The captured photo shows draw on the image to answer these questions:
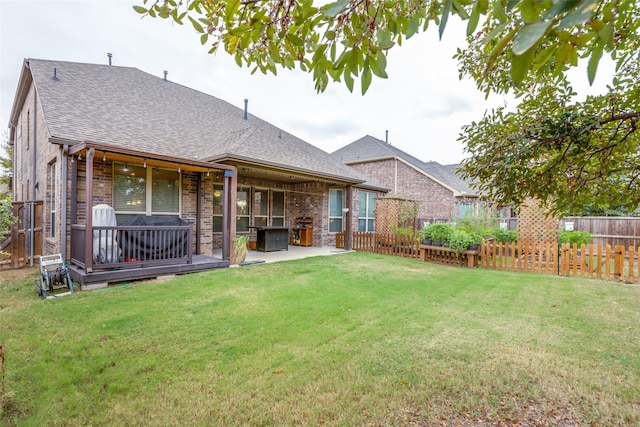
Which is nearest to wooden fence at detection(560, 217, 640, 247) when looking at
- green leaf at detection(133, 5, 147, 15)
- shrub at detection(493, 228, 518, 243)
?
shrub at detection(493, 228, 518, 243)

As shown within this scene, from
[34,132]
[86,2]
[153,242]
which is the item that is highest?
[86,2]

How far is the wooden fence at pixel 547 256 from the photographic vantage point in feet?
23.2

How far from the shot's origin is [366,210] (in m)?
14.4

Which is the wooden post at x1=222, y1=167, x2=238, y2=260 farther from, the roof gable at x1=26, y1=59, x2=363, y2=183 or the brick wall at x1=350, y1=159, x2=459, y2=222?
the brick wall at x1=350, y1=159, x2=459, y2=222

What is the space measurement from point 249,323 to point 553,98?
14.3ft

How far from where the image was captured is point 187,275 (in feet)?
22.2

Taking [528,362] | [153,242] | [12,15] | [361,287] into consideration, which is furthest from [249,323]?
[12,15]

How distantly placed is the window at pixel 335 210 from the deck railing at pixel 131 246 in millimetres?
6907

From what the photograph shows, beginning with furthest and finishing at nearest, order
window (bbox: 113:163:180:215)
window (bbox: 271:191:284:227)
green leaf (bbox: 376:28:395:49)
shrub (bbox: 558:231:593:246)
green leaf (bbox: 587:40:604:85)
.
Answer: window (bbox: 271:191:284:227), shrub (bbox: 558:231:593:246), window (bbox: 113:163:180:215), green leaf (bbox: 376:28:395:49), green leaf (bbox: 587:40:604:85)

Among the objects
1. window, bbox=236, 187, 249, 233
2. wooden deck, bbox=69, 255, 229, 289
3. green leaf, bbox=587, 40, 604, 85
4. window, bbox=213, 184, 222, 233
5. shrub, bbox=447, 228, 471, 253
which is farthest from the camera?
window, bbox=236, 187, 249, 233

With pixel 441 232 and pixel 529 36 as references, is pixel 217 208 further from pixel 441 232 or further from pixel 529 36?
pixel 529 36

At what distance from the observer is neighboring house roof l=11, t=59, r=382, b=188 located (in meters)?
7.57

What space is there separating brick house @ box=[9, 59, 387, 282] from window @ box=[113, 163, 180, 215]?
3 cm

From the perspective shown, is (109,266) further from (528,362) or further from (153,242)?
(528,362)
